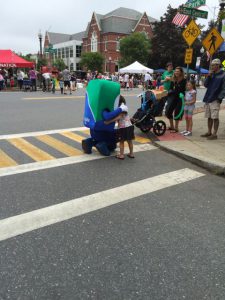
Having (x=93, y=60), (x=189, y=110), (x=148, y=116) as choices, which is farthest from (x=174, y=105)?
(x=93, y=60)

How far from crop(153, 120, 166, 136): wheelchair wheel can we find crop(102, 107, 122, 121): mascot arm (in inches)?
99.3

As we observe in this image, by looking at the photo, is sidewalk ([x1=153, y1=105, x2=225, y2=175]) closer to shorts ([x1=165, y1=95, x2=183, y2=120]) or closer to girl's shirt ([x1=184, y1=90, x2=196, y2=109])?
shorts ([x1=165, y1=95, x2=183, y2=120])

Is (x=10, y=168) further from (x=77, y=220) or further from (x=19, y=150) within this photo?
(x=77, y=220)

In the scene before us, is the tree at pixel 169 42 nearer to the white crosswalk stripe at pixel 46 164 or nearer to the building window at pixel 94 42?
the building window at pixel 94 42

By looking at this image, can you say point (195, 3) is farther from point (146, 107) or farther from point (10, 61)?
point (10, 61)

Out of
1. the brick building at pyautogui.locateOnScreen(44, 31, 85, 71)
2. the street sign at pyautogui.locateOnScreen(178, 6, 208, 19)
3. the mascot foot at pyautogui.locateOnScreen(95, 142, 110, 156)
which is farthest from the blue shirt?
the brick building at pyautogui.locateOnScreen(44, 31, 85, 71)

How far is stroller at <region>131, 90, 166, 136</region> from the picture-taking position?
342 inches

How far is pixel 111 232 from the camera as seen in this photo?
3725 millimetres

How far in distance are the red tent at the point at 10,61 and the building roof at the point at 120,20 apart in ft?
190

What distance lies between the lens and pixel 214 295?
2740 millimetres

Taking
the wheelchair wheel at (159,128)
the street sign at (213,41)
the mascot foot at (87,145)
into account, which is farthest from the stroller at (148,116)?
the street sign at (213,41)

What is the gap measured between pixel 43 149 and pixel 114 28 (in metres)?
78.2

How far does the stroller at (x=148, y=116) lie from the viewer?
28.5 ft

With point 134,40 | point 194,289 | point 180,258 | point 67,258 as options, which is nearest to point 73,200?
point 67,258
